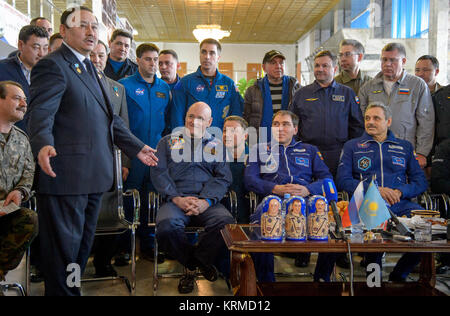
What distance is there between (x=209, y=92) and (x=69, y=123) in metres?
1.83

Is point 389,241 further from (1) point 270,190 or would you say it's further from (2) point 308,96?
(2) point 308,96

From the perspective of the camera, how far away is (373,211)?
7.55 feet

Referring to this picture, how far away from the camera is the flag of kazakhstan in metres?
2.29

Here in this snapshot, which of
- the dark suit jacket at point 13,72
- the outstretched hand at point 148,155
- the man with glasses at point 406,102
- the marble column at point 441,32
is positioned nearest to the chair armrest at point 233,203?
the outstretched hand at point 148,155

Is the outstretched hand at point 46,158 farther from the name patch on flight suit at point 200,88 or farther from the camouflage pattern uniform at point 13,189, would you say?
the name patch on flight suit at point 200,88

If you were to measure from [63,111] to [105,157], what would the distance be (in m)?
0.34

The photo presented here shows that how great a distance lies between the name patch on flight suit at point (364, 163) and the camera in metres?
3.37

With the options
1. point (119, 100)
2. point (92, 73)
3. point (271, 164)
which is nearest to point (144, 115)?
point (119, 100)

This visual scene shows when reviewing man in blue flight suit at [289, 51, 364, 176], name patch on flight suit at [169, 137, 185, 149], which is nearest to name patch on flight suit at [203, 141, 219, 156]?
name patch on flight suit at [169, 137, 185, 149]

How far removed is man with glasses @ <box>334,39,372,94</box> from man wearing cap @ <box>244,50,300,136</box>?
1.75 ft

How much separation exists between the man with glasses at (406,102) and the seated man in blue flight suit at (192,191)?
5.34ft

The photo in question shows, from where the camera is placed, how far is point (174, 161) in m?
3.23

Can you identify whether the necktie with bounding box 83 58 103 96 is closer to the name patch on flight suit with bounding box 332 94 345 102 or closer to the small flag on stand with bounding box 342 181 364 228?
the small flag on stand with bounding box 342 181 364 228

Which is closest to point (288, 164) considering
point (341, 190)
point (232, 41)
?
point (341, 190)
